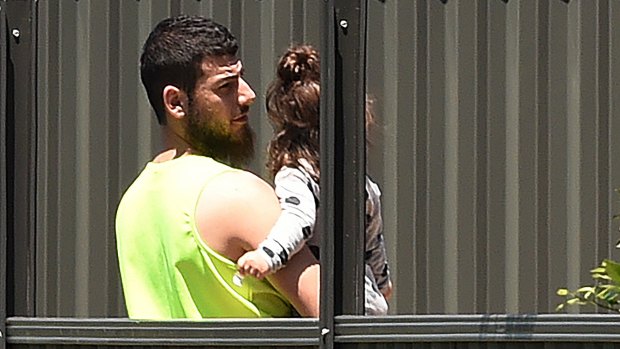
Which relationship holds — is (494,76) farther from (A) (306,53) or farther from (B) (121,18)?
(B) (121,18)

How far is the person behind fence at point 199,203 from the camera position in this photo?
391 centimetres

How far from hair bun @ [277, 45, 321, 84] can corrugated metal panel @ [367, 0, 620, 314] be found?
181 millimetres

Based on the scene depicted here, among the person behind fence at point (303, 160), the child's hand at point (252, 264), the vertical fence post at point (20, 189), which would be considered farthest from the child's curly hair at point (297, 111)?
the vertical fence post at point (20, 189)

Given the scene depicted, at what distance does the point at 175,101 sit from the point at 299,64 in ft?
1.26

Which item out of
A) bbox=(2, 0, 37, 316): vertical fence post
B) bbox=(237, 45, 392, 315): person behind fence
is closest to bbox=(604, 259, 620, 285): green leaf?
bbox=(237, 45, 392, 315): person behind fence

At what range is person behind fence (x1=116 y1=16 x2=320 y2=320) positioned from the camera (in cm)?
391

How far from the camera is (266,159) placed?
416cm

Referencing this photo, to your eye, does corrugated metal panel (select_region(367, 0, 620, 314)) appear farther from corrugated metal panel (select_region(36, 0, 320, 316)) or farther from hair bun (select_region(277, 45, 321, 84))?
corrugated metal panel (select_region(36, 0, 320, 316))

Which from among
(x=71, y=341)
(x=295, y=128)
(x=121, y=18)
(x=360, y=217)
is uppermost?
(x=121, y=18)

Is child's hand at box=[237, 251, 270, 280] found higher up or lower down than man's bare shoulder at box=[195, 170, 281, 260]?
lower down

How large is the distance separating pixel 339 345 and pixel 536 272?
60 cm

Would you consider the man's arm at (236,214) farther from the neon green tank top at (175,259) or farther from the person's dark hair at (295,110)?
the person's dark hair at (295,110)

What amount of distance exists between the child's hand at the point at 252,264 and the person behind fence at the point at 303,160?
13 centimetres

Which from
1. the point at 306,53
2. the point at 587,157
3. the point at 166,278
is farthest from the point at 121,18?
the point at 587,157
